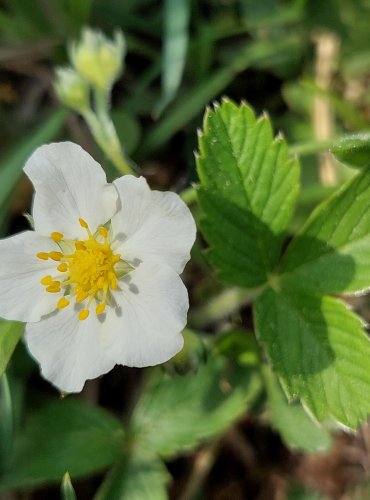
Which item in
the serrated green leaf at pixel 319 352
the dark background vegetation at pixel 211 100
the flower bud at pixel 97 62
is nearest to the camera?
the serrated green leaf at pixel 319 352

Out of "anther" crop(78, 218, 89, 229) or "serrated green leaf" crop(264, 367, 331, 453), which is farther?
"serrated green leaf" crop(264, 367, 331, 453)

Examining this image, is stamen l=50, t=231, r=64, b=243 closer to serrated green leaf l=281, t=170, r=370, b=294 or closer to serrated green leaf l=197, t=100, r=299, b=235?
serrated green leaf l=197, t=100, r=299, b=235

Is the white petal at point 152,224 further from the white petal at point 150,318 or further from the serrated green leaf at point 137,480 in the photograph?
the serrated green leaf at point 137,480

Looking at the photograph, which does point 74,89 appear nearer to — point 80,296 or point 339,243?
point 80,296

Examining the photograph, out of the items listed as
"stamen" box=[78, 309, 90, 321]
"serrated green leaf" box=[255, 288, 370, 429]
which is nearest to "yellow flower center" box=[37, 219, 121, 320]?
"stamen" box=[78, 309, 90, 321]

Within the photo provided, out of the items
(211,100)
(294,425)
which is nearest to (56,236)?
(294,425)

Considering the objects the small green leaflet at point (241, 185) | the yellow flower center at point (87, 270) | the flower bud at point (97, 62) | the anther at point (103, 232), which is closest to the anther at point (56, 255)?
the yellow flower center at point (87, 270)
